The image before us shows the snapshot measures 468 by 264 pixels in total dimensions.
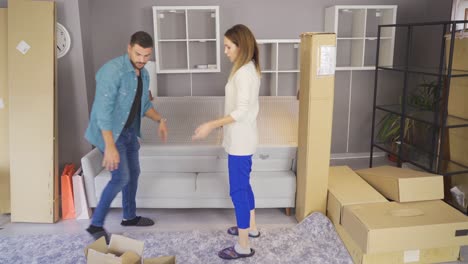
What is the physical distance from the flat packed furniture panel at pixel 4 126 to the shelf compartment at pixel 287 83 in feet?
8.66

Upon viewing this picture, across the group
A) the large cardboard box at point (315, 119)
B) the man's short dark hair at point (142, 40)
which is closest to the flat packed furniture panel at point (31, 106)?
the man's short dark hair at point (142, 40)

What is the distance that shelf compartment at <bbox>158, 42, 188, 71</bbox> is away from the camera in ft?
13.6

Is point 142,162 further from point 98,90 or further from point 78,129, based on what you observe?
point 98,90

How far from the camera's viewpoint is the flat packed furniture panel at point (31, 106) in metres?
2.90

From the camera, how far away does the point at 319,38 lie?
2.49 meters

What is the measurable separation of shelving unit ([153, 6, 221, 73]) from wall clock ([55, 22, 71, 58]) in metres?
0.95

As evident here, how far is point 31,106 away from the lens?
290 cm

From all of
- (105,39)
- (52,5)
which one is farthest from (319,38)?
(105,39)

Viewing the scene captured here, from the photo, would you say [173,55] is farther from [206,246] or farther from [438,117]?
[438,117]

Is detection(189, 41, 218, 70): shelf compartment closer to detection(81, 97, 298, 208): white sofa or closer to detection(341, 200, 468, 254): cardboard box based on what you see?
detection(81, 97, 298, 208): white sofa

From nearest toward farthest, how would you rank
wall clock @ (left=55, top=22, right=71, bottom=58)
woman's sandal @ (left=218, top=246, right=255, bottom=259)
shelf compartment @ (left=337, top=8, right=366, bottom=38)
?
woman's sandal @ (left=218, top=246, right=255, bottom=259)
wall clock @ (left=55, top=22, right=71, bottom=58)
shelf compartment @ (left=337, top=8, right=366, bottom=38)

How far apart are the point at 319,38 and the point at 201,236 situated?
1.55 metres

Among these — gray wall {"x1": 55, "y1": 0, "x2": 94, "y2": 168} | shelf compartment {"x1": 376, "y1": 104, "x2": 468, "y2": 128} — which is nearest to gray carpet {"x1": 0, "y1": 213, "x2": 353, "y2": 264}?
gray wall {"x1": 55, "y1": 0, "x2": 94, "y2": 168}

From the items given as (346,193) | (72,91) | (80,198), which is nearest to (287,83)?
(346,193)
